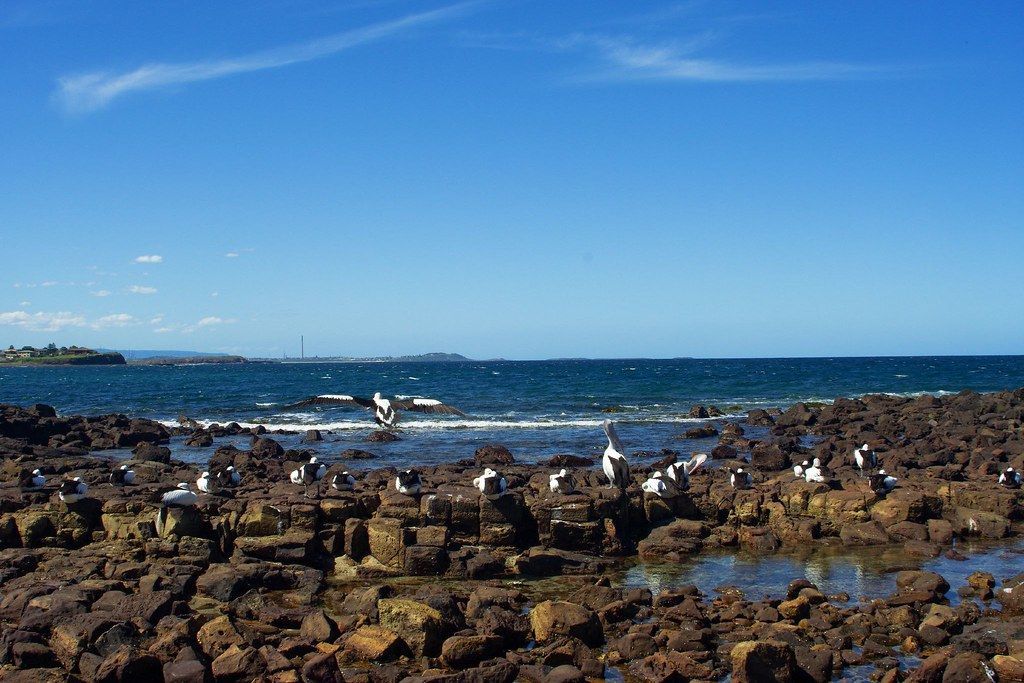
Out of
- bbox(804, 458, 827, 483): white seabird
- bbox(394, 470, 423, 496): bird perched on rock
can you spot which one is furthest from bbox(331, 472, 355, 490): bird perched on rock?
bbox(804, 458, 827, 483): white seabird

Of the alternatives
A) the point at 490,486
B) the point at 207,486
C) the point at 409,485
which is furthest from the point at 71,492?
the point at 490,486

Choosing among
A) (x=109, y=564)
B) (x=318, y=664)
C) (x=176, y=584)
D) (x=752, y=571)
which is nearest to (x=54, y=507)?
(x=109, y=564)

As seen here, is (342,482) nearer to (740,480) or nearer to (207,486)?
(207,486)

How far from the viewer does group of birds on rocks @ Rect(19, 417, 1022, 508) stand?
15406 millimetres

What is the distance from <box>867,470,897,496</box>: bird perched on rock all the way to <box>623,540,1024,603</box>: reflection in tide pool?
2213 millimetres

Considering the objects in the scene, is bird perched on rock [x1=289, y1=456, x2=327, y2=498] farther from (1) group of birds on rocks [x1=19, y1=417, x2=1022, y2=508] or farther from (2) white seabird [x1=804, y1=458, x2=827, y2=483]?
(2) white seabird [x1=804, y1=458, x2=827, y2=483]

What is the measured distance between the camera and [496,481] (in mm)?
15625

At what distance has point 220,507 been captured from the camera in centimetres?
1544

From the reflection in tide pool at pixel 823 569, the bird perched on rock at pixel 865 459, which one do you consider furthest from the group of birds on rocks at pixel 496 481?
the bird perched on rock at pixel 865 459

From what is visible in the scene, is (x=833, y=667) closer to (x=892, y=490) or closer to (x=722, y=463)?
(x=892, y=490)

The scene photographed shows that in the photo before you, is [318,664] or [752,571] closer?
[318,664]

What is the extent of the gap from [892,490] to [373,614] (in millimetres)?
11817

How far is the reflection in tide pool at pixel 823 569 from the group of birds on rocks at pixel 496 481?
7.02 ft

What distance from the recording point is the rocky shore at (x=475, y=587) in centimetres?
958
